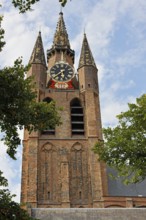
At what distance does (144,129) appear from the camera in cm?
1767

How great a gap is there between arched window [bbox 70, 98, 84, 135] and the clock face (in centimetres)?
345

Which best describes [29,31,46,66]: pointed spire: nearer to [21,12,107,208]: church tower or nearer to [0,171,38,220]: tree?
[21,12,107,208]: church tower

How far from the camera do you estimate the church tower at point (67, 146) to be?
31.2 meters

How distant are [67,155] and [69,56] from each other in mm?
16793

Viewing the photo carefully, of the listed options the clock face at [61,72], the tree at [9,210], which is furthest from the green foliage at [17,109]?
the clock face at [61,72]

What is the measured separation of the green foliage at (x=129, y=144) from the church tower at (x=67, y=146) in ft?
36.5

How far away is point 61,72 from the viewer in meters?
40.8

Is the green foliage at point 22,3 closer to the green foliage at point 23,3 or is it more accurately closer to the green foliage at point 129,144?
the green foliage at point 23,3

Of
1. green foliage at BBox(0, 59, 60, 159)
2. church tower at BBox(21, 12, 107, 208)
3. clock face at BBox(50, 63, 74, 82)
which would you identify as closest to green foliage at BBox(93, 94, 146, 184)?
green foliage at BBox(0, 59, 60, 159)

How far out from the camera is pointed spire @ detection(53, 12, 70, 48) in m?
47.2

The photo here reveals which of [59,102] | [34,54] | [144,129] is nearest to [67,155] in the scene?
[59,102]

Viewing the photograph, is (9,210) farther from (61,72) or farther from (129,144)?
(61,72)

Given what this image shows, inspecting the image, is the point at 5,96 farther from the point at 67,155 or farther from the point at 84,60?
the point at 84,60

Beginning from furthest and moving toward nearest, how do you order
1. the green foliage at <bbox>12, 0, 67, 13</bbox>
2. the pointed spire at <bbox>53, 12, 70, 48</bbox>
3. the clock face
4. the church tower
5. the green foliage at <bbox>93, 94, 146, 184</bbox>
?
1. the pointed spire at <bbox>53, 12, 70, 48</bbox>
2. the clock face
3. the church tower
4. the green foliage at <bbox>93, 94, 146, 184</bbox>
5. the green foliage at <bbox>12, 0, 67, 13</bbox>
